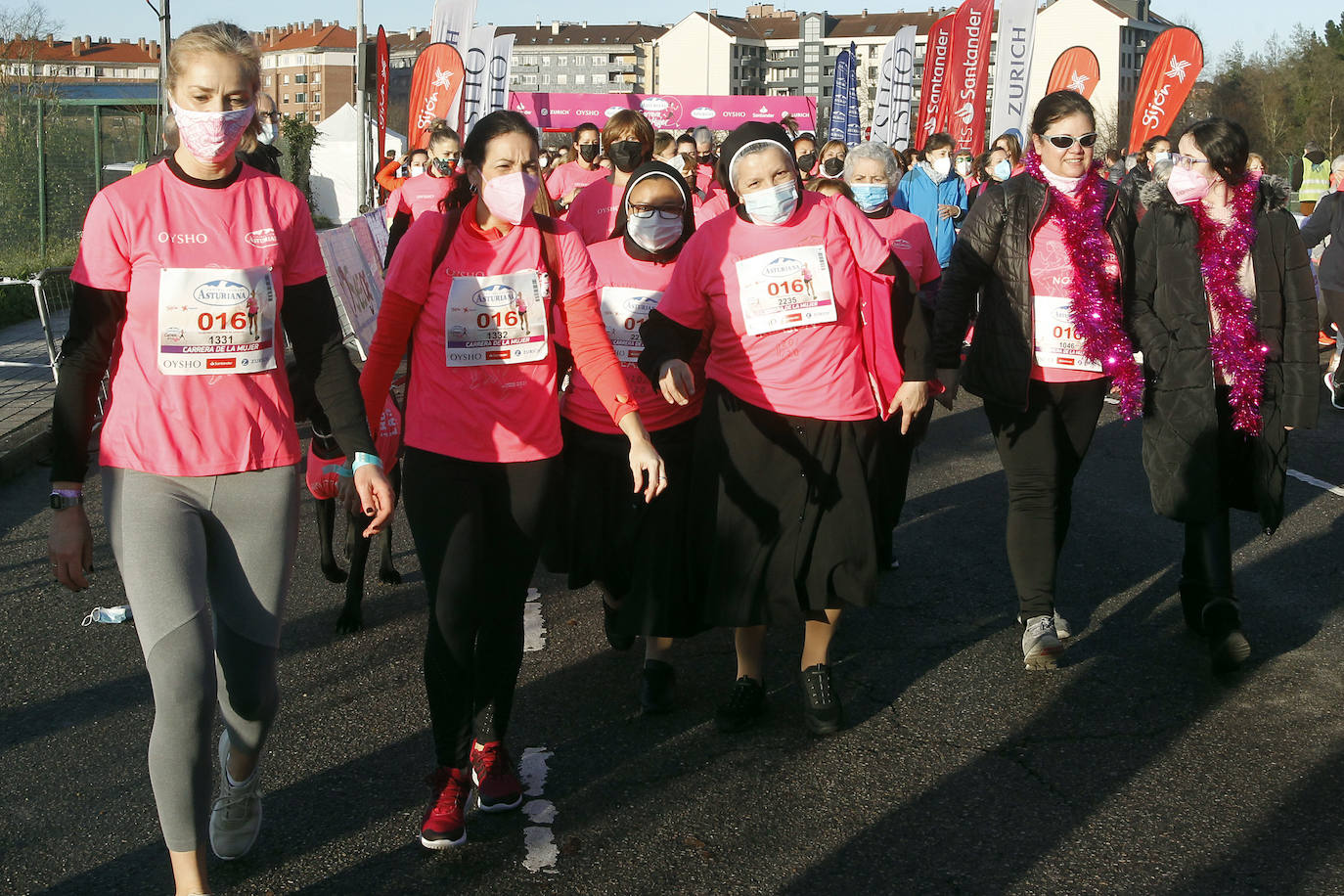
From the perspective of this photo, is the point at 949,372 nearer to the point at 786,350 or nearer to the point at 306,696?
the point at 786,350

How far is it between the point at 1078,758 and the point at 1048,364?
1.54 meters

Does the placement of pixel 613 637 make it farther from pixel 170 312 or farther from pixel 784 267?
pixel 170 312

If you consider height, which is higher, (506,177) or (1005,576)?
(506,177)

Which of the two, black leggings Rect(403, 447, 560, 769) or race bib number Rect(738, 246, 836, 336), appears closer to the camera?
black leggings Rect(403, 447, 560, 769)

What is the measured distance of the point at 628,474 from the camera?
17.7 feet

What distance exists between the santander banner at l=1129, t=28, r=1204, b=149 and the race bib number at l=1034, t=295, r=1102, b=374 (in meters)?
16.9

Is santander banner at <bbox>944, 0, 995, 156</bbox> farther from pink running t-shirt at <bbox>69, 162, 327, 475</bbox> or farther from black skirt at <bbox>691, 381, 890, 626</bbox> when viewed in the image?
pink running t-shirt at <bbox>69, 162, 327, 475</bbox>

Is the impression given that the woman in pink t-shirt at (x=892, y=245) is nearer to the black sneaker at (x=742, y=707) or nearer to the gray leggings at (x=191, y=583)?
the black sneaker at (x=742, y=707)

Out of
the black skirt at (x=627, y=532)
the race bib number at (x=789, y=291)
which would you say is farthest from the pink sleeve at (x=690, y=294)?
the black skirt at (x=627, y=532)

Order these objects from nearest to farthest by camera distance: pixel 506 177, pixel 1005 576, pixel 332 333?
pixel 332 333, pixel 506 177, pixel 1005 576

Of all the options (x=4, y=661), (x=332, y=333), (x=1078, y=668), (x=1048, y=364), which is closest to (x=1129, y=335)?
(x=1048, y=364)

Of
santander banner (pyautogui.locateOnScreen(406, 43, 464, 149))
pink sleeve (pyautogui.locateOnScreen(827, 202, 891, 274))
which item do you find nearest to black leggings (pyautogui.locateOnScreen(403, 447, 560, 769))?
pink sleeve (pyautogui.locateOnScreen(827, 202, 891, 274))

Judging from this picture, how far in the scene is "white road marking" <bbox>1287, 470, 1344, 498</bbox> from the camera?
8.76 m

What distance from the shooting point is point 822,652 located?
493cm
